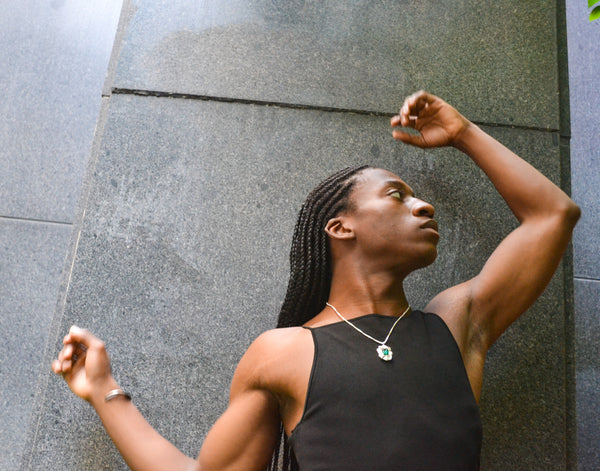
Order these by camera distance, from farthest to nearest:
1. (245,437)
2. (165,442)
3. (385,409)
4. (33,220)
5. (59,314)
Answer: (33,220) → (59,314) → (165,442) → (245,437) → (385,409)

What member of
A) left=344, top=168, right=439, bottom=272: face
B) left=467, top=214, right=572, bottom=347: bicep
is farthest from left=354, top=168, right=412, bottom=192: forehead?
left=467, top=214, right=572, bottom=347: bicep

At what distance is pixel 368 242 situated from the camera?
2150mm

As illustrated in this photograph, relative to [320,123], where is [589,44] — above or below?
above

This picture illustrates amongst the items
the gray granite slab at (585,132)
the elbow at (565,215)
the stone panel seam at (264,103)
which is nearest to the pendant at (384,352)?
the elbow at (565,215)

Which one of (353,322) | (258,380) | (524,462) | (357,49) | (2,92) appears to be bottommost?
(524,462)

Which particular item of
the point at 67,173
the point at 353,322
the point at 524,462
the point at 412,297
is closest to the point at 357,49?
the point at 412,297

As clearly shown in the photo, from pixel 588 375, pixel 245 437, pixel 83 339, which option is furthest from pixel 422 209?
pixel 588 375

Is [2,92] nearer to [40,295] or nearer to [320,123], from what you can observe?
[40,295]

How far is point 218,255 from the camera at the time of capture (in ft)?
9.20

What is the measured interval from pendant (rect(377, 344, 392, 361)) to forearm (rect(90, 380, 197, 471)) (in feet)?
2.39

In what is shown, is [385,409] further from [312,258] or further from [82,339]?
[82,339]

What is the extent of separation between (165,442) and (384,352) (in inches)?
32.6

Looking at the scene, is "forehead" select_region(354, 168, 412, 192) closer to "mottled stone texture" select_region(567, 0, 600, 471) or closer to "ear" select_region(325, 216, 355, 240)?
"ear" select_region(325, 216, 355, 240)

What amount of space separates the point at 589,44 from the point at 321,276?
3.00 metres
